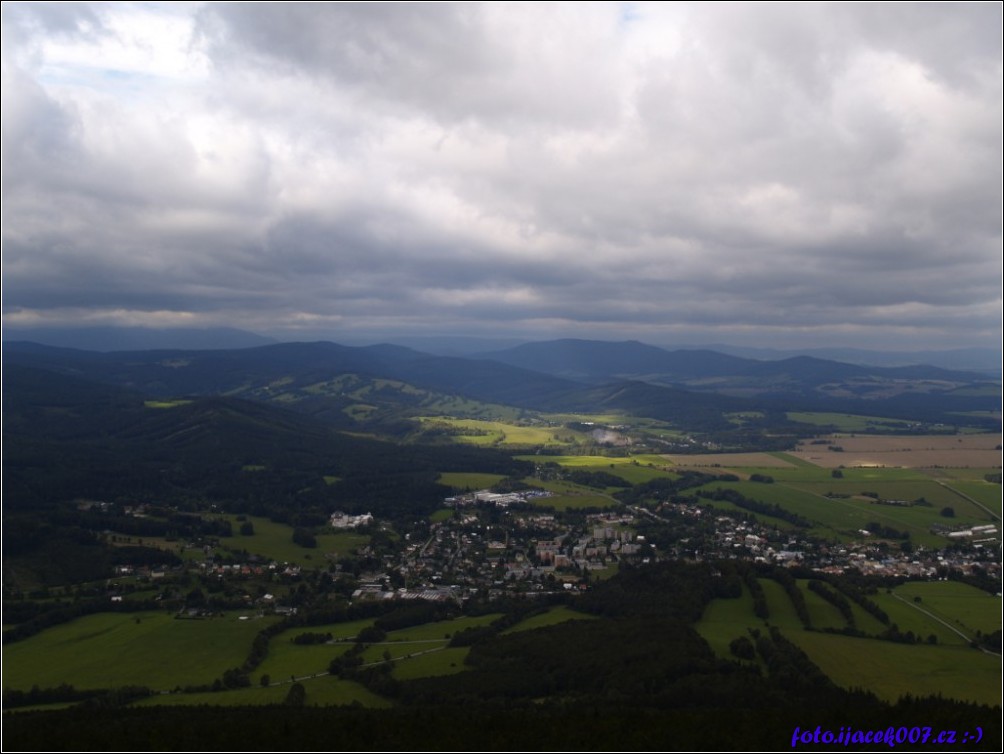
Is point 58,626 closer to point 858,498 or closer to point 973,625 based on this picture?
point 973,625

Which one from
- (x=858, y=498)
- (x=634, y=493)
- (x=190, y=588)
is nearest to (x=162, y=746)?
(x=190, y=588)

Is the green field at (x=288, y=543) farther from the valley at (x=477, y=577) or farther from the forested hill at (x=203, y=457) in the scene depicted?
the forested hill at (x=203, y=457)

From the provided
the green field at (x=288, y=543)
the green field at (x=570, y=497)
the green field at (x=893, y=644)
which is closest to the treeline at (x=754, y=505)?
the green field at (x=570, y=497)

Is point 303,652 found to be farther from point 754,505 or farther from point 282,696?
point 754,505

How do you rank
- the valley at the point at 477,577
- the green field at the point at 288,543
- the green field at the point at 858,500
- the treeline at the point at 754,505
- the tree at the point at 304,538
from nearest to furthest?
the valley at the point at 477,577 < the green field at the point at 288,543 < the tree at the point at 304,538 < the green field at the point at 858,500 < the treeline at the point at 754,505

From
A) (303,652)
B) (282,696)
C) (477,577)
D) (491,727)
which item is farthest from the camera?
(477,577)

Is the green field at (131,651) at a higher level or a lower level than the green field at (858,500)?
lower

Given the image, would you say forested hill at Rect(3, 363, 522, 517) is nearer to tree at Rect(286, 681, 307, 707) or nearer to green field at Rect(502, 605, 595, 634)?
green field at Rect(502, 605, 595, 634)

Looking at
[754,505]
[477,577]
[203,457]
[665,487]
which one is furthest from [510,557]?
[203,457]
